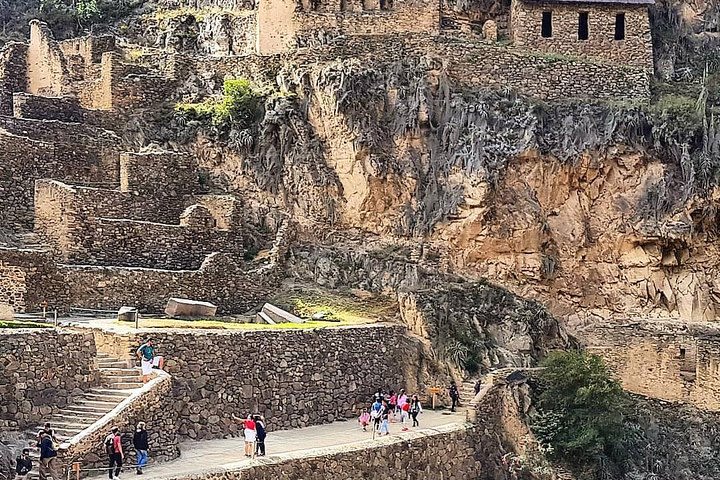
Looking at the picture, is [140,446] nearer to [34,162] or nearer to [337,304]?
[337,304]

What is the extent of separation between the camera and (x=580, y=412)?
76.0 feet

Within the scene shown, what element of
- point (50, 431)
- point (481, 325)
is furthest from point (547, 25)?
point (50, 431)

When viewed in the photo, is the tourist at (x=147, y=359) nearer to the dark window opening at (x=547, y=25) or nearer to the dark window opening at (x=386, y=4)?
the dark window opening at (x=386, y=4)

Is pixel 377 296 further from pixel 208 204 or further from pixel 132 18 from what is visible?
pixel 132 18

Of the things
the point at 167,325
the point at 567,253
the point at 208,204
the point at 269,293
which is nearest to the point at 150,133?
the point at 208,204

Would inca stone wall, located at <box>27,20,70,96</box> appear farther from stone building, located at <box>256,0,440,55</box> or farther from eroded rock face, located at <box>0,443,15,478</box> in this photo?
eroded rock face, located at <box>0,443,15,478</box>

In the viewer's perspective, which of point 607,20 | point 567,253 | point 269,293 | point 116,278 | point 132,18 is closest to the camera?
point 116,278

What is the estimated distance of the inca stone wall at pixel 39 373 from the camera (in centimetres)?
1769

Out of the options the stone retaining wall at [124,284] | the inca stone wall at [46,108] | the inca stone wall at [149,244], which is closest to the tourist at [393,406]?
the stone retaining wall at [124,284]

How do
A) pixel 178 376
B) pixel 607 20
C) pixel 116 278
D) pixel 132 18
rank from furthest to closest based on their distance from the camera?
1. pixel 132 18
2. pixel 607 20
3. pixel 116 278
4. pixel 178 376

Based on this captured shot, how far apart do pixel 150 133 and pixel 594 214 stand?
12578 mm

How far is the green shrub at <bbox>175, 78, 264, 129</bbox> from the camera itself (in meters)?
29.2

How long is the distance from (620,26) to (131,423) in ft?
65.6

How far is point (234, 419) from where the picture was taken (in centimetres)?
2084
